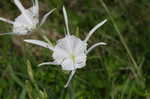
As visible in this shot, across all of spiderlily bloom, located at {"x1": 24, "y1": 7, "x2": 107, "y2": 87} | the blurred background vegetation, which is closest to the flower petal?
spiderlily bloom, located at {"x1": 24, "y1": 7, "x2": 107, "y2": 87}

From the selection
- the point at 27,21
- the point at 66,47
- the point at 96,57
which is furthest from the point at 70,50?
the point at 96,57

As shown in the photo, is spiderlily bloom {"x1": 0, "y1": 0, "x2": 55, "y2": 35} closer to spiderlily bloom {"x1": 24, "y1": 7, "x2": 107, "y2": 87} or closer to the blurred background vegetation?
spiderlily bloom {"x1": 24, "y1": 7, "x2": 107, "y2": 87}

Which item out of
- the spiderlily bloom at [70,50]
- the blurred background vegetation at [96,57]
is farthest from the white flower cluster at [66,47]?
the blurred background vegetation at [96,57]

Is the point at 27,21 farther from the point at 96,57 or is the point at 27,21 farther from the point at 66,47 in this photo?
the point at 96,57

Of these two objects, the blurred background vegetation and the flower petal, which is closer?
the flower petal

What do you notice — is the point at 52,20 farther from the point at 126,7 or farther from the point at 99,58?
the point at 99,58

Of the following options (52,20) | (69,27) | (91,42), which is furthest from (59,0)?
(52,20)

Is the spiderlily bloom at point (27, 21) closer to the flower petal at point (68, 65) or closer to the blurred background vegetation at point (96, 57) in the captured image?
the flower petal at point (68, 65)
